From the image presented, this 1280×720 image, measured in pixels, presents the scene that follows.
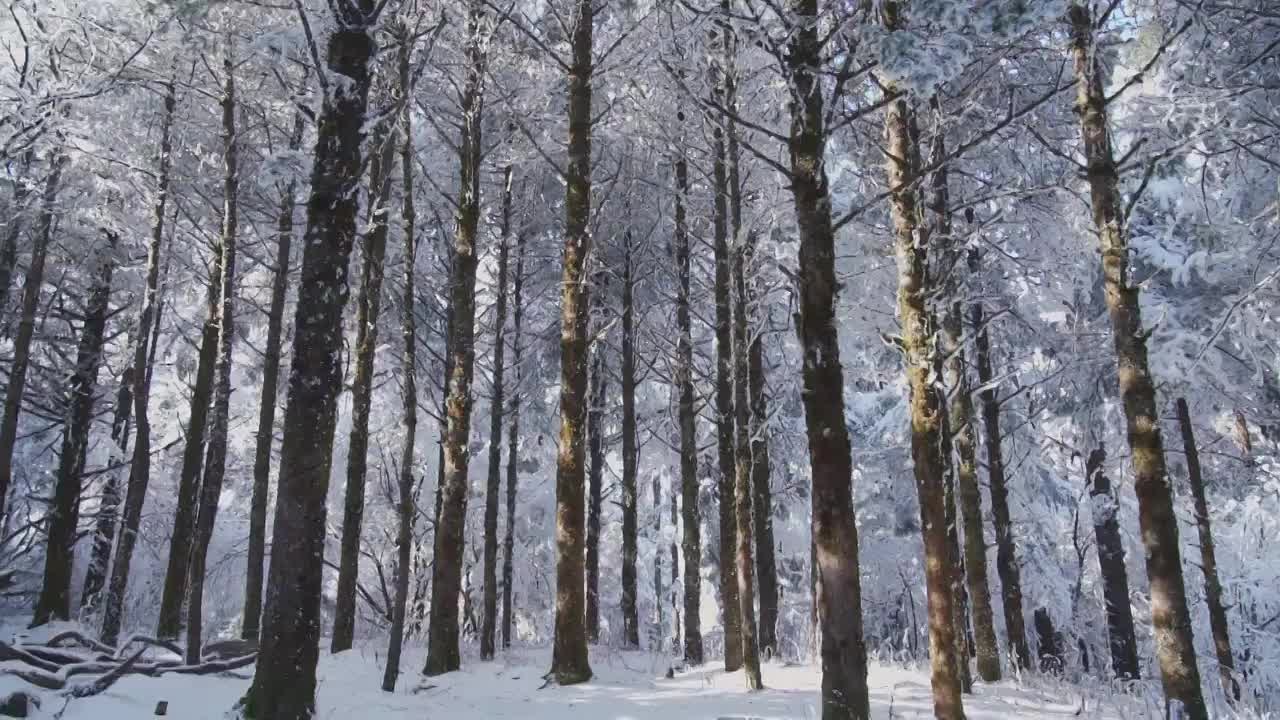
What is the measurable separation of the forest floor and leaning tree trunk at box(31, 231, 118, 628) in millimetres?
8925

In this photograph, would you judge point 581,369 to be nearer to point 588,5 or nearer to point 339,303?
point 339,303

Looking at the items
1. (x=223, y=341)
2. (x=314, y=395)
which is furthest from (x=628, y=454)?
(x=314, y=395)

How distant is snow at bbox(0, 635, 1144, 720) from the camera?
23.0 ft

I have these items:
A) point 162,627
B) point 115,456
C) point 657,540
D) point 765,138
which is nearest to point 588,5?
point 765,138

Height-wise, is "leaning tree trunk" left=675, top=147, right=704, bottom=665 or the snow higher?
"leaning tree trunk" left=675, top=147, right=704, bottom=665

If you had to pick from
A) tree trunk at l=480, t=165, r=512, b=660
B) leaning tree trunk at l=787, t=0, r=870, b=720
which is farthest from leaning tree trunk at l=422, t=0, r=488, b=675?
leaning tree trunk at l=787, t=0, r=870, b=720

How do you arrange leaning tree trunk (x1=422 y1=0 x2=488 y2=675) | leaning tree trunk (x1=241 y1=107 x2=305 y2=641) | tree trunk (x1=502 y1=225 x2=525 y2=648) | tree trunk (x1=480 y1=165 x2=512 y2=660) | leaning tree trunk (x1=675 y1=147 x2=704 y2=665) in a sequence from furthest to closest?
tree trunk (x1=502 y1=225 x2=525 y2=648)
tree trunk (x1=480 y1=165 x2=512 y2=660)
leaning tree trunk (x1=675 y1=147 x2=704 y2=665)
leaning tree trunk (x1=241 y1=107 x2=305 y2=641)
leaning tree trunk (x1=422 y1=0 x2=488 y2=675)

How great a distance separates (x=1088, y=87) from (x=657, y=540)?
25271mm

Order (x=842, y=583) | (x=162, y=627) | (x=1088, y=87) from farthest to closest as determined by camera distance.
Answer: (x=162, y=627), (x=1088, y=87), (x=842, y=583)

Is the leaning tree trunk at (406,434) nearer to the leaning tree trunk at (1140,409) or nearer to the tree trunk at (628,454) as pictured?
the tree trunk at (628,454)

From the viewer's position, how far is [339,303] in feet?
19.4

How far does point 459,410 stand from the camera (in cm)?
1039

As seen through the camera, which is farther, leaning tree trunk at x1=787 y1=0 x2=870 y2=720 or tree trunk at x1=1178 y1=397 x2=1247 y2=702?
tree trunk at x1=1178 y1=397 x2=1247 y2=702

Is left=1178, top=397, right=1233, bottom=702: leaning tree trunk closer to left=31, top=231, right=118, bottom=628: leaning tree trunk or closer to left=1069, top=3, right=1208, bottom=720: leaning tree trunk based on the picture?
left=1069, top=3, right=1208, bottom=720: leaning tree trunk
